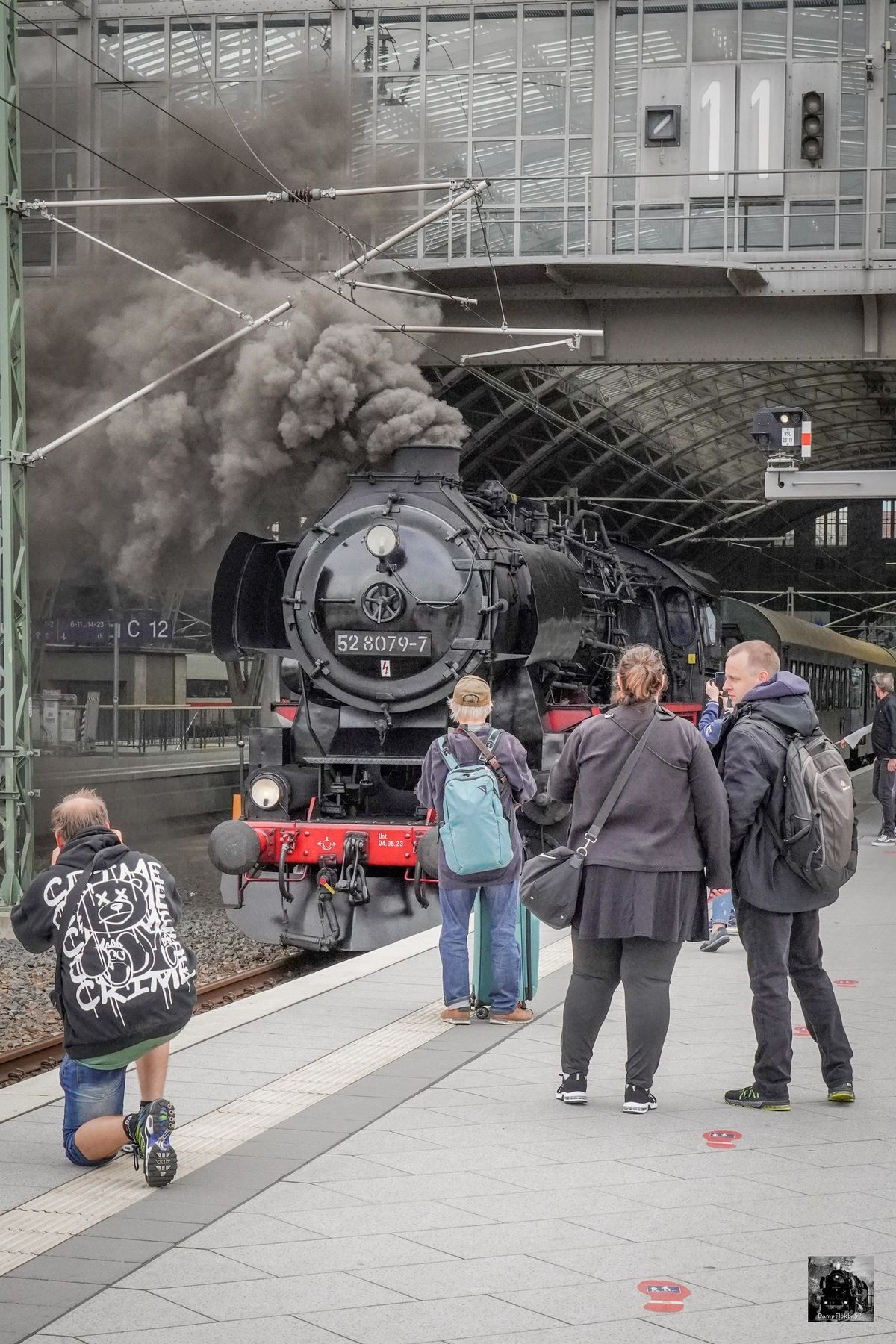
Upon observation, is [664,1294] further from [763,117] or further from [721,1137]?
[763,117]

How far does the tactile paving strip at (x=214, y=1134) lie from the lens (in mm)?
4125

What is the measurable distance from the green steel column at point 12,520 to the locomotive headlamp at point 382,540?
3.39 meters

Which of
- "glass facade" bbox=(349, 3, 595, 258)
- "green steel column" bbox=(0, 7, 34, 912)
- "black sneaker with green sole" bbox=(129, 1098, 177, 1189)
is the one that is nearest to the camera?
"black sneaker with green sole" bbox=(129, 1098, 177, 1189)

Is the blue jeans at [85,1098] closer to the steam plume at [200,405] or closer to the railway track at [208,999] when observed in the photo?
the railway track at [208,999]

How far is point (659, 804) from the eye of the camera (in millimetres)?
5305

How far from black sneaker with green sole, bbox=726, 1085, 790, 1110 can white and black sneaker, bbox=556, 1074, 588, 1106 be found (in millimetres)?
507

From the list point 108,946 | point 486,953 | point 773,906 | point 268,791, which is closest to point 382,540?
point 268,791

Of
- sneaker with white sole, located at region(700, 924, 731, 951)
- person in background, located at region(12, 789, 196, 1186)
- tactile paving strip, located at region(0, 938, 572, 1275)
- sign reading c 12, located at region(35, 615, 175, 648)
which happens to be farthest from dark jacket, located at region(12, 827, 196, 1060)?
sign reading c 12, located at region(35, 615, 175, 648)

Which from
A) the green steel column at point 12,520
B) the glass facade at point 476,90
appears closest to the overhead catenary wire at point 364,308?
the green steel column at point 12,520

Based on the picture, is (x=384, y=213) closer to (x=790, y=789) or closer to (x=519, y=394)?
(x=519, y=394)

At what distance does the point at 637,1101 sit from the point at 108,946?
6.20 feet

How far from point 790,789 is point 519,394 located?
19089 millimetres

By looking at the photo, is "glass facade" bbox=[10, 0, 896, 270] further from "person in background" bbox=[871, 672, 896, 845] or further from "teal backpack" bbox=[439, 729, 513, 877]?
"teal backpack" bbox=[439, 729, 513, 877]

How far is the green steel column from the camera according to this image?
40.3 feet
